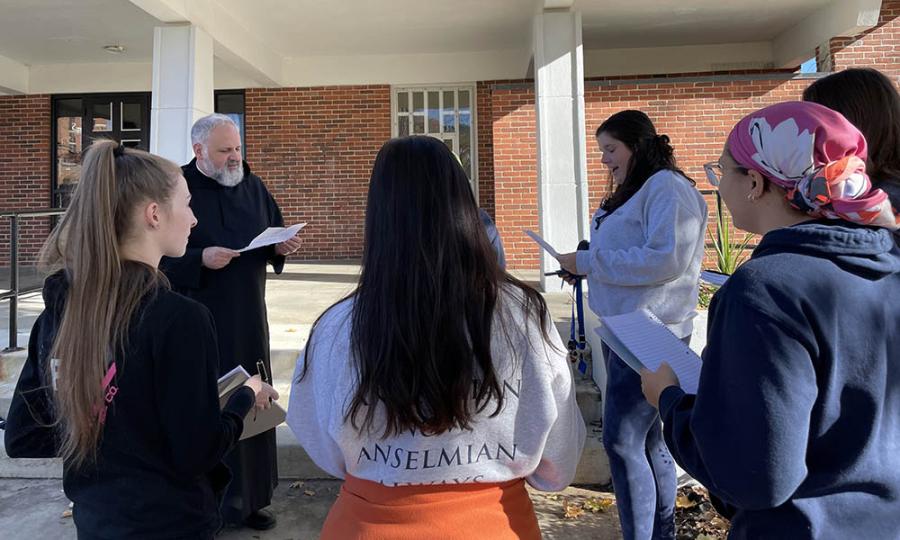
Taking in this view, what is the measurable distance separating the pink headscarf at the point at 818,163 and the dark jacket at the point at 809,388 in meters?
0.04

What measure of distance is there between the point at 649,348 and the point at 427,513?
1.99ft

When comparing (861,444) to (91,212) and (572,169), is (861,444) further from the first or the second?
(572,169)

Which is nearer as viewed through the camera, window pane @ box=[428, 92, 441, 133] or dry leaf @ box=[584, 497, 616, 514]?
dry leaf @ box=[584, 497, 616, 514]

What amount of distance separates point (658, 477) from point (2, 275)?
10.9 meters

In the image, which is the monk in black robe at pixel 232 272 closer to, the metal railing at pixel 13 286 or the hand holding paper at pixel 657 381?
the hand holding paper at pixel 657 381

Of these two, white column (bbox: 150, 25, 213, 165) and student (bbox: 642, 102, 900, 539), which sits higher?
white column (bbox: 150, 25, 213, 165)

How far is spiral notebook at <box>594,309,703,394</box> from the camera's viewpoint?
1428 mm

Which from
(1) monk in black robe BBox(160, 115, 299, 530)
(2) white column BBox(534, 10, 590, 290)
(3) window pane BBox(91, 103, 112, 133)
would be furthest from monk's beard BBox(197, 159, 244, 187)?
(3) window pane BBox(91, 103, 112, 133)

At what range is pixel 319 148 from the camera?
11.7m

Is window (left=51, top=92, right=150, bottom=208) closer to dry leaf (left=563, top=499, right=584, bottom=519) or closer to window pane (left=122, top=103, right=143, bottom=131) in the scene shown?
window pane (left=122, top=103, right=143, bottom=131)

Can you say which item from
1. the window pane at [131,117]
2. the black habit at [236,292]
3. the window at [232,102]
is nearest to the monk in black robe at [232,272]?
the black habit at [236,292]

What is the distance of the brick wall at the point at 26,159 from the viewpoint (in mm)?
12055

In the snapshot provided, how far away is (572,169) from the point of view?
7793 millimetres

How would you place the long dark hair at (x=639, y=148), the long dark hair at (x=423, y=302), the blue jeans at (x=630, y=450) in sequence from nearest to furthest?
1. the long dark hair at (x=423, y=302)
2. the blue jeans at (x=630, y=450)
3. the long dark hair at (x=639, y=148)
